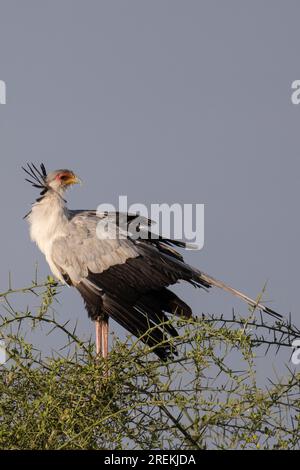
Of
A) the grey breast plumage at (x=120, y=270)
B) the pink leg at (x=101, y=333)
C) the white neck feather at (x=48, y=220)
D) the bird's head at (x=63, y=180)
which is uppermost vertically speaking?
the bird's head at (x=63, y=180)

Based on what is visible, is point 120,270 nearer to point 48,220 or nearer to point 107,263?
point 107,263

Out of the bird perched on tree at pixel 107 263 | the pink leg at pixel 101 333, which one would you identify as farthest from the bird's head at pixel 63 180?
the pink leg at pixel 101 333

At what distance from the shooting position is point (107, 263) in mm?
8047

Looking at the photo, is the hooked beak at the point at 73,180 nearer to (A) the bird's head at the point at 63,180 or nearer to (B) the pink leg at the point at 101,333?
(A) the bird's head at the point at 63,180

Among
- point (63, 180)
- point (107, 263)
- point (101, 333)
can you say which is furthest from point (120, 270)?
point (63, 180)

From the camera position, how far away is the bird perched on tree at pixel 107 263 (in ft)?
24.5

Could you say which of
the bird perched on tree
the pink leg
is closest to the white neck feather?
the bird perched on tree

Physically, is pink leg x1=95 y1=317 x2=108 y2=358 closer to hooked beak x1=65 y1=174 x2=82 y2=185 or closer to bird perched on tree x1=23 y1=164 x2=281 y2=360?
bird perched on tree x1=23 y1=164 x2=281 y2=360

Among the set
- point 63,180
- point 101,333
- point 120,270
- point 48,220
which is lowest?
point 101,333

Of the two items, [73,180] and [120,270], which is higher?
[73,180]

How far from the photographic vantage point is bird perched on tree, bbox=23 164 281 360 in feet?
24.5

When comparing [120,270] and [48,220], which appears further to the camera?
[48,220]
